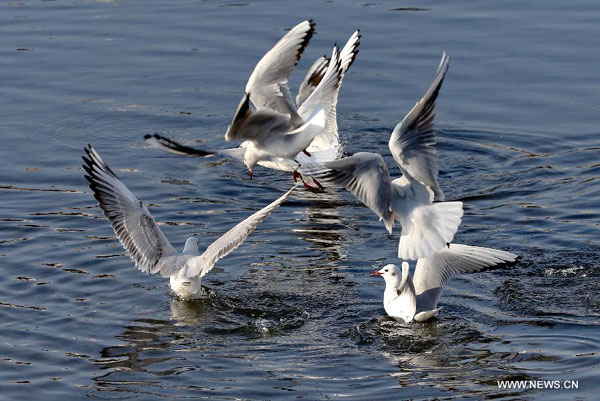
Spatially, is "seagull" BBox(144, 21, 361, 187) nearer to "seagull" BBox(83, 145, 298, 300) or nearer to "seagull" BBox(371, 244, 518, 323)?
"seagull" BBox(83, 145, 298, 300)

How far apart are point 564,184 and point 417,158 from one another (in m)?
3.47

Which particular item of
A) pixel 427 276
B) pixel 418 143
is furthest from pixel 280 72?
pixel 427 276

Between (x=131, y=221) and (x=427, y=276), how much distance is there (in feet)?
8.04

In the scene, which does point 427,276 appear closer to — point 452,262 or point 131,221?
point 452,262

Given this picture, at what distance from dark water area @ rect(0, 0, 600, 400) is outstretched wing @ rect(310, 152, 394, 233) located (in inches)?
32.6

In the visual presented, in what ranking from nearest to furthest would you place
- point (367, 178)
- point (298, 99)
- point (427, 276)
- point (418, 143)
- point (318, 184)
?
point (418, 143)
point (367, 178)
point (427, 276)
point (318, 184)
point (298, 99)

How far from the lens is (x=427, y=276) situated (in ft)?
30.6

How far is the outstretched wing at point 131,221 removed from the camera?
9.69 meters

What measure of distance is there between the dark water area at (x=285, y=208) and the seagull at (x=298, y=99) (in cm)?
48

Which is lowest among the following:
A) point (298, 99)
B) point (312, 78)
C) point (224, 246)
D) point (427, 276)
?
point (427, 276)

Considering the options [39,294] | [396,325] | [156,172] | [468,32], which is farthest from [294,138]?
[468,32]

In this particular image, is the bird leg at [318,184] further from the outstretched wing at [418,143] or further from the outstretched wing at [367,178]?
the outstretched wing at [418,143]

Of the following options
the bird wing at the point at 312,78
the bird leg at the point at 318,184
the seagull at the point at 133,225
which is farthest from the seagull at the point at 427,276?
the bird wing at the point at 312,78

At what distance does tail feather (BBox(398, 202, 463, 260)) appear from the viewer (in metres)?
8.91
